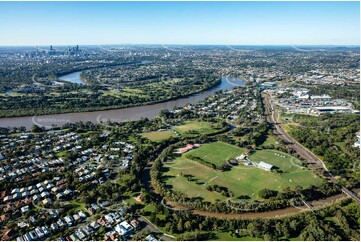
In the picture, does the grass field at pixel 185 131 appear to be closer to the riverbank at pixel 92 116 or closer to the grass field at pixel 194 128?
the grass field at pixel 194 128

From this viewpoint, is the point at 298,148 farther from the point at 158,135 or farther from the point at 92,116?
the point at 92,116

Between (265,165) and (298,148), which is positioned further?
(298,148)

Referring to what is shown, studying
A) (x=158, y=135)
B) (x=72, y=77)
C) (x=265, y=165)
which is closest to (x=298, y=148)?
(x=265, y=165)

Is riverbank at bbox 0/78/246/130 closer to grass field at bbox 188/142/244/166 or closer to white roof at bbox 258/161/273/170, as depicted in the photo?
grass field at bbox 188/142/244/166

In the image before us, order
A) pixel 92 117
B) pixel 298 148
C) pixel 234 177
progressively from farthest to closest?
pixel 92 117, pixel 298 148, pixel 234 177

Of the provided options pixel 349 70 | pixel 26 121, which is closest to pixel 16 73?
pixel 26 121

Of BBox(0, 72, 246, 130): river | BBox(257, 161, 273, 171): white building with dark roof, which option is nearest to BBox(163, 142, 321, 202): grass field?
BBox(257, 161, 273, 171): white building with dark roof
